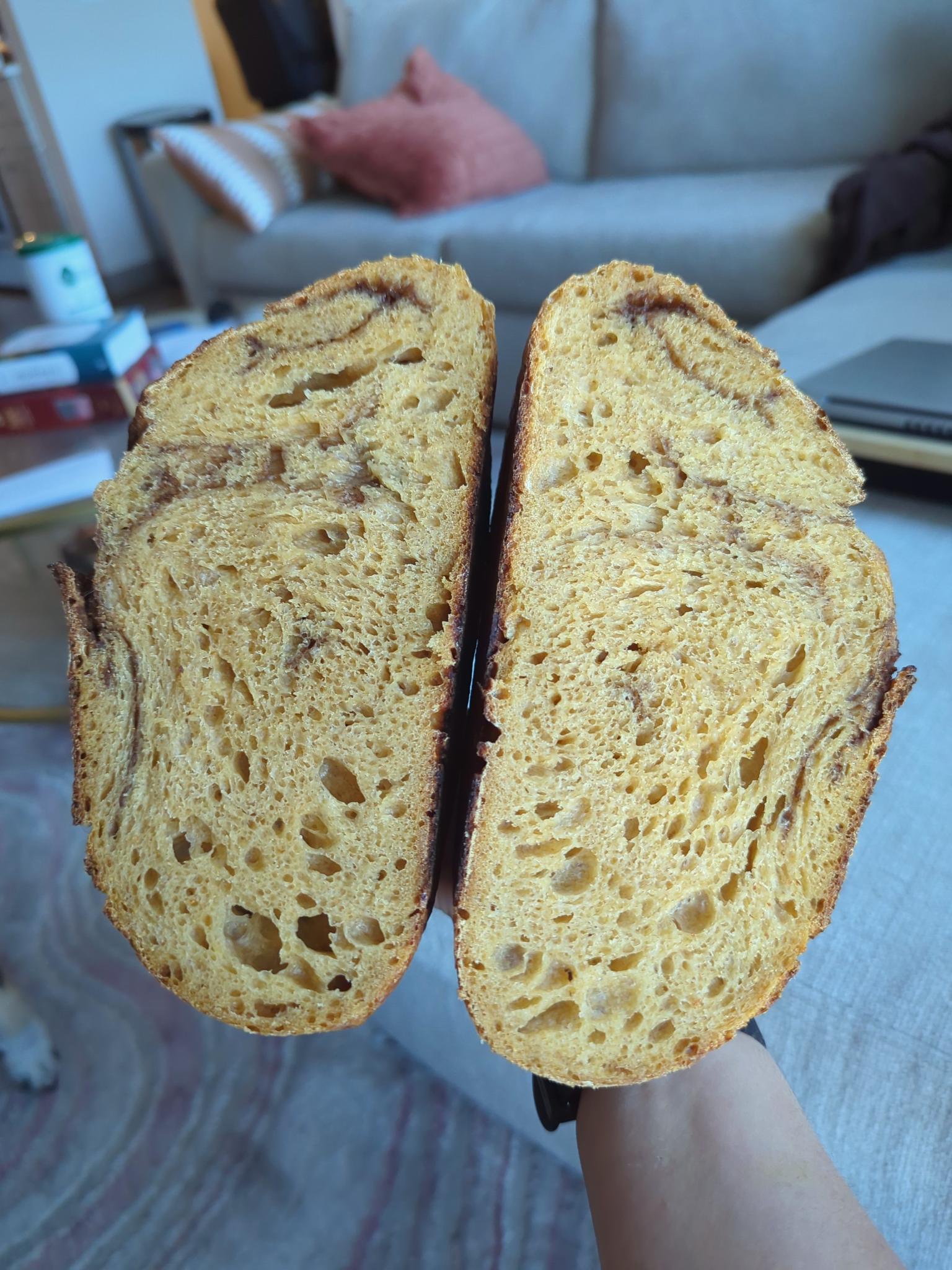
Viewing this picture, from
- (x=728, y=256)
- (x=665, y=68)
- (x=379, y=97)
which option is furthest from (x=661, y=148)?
(x=379, y=97)

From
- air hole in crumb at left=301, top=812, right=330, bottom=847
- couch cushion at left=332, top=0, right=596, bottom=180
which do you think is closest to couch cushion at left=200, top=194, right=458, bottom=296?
couch cushion at left=332, top=0, right=596, bottom=180

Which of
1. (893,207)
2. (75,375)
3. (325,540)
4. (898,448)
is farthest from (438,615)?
(893,207)

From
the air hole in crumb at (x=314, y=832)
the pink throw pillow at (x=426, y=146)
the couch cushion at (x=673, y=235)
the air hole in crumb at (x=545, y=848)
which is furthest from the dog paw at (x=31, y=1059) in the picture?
the pink throw pillow at (x=426, y=146)

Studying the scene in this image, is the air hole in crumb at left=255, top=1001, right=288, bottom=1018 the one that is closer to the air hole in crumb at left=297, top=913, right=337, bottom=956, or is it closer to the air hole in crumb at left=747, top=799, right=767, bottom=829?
the air hole in crumb at left=297, top=913, right=337, bottom=956

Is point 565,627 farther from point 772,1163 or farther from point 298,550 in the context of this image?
point 772,1163

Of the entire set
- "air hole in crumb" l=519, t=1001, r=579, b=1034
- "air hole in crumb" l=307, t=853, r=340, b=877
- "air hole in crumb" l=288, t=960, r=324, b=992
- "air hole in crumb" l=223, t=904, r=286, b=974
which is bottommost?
"air hole in crumb" l=519, t=1001, r=579, b=1034

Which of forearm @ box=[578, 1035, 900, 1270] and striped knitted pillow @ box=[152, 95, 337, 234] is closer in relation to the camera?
forearm @ box=[578, 1035, 900, 1270]

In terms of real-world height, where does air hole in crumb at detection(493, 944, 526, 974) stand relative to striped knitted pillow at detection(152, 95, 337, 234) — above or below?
below

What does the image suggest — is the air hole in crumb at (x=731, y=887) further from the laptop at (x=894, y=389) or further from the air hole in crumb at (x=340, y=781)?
the laptop at (x=894, y=389)
